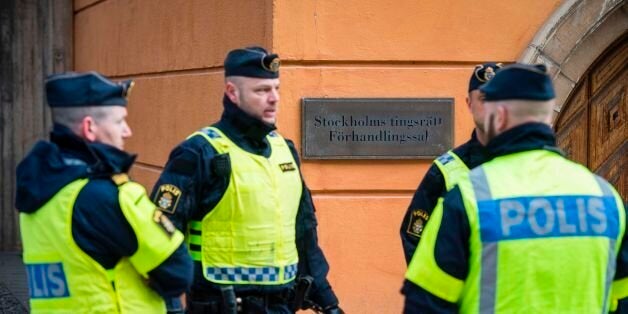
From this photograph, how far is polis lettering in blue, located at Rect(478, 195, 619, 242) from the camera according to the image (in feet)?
12.1

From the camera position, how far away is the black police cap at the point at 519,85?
12.4 feet

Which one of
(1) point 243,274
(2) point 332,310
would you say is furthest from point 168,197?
(2) point 332,310

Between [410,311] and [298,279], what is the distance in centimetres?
182

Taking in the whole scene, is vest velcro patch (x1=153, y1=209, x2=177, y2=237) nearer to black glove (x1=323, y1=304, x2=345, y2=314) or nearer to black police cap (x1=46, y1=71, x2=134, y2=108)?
black police cap (x1=46, y1=71, x2=134, y2=108)

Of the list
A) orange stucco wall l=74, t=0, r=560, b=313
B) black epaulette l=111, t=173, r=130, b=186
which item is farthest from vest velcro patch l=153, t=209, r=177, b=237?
orange stucco wall l=74, t=0, r=560, b=313

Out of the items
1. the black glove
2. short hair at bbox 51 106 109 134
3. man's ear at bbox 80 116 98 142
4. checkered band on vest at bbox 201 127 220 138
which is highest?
short hair at bbox 51 106 109 134

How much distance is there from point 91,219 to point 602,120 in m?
4.84

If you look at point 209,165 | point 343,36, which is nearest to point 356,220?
point 343,36

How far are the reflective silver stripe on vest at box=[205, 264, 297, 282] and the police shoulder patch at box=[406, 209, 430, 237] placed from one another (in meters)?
0.63

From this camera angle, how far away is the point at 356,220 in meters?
7.49

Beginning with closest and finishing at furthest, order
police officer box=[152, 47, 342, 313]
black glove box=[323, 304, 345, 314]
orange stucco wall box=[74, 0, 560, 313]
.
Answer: police officer box=[152, 47, 342, 313]
black glove box=[323, 304, 345, 314]
orange stucco wall box=[74, 0, 560, 313]

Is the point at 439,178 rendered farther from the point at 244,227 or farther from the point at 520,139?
the point at 520,139

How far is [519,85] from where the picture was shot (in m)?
3.79

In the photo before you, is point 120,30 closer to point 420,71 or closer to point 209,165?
point 420,71
